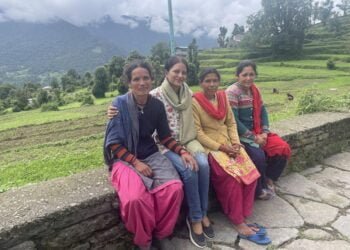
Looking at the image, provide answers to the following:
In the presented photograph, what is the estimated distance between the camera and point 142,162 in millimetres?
2613

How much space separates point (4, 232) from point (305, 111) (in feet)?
13.5

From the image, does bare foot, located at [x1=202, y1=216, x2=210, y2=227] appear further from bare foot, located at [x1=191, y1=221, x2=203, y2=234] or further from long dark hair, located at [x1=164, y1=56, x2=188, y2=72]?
long dark hair, located at [x1=164, y1=56, x2=188, y2=72]

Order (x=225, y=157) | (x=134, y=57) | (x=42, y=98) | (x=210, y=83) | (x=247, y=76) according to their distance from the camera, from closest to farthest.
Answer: (x=225, y=157)
(x=210, y=83)
(x=247, y=76)
(x=134, y=57)
(x=42, y=98)

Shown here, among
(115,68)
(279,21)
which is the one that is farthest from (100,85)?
(279,21)

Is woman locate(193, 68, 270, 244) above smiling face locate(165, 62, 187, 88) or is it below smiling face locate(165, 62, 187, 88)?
below

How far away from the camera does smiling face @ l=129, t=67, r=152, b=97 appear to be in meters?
2.69

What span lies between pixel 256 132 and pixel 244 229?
1051mm

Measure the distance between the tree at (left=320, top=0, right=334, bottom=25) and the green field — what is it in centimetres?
1582

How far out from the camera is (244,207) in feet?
9.48

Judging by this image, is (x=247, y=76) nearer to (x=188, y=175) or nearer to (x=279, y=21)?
(x=188, y=175)

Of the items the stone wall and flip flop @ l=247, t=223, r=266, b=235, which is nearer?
the stone wall

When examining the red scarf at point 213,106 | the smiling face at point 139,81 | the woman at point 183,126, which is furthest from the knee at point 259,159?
the smiling face at point 139,81

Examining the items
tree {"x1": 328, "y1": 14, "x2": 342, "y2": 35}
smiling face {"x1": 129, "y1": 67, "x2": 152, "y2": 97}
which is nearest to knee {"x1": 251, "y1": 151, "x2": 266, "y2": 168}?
smiling face {"x1": 129, "y1": 67, "x2": 152, "y2": 97}

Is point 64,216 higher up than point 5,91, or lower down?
higher up
